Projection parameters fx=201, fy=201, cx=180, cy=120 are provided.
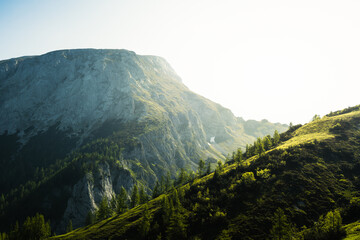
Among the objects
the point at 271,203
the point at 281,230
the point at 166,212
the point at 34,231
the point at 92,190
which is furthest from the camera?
the point at 92,190

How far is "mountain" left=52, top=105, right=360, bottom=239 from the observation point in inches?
2746

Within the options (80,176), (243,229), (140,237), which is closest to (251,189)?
(243,229)

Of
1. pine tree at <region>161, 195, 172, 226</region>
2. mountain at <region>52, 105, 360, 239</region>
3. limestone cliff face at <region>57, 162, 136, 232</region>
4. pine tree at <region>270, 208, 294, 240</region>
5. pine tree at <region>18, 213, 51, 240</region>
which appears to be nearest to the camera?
pine tree at <region>270, 208, 294, 240</region>

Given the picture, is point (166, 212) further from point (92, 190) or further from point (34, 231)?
point (92, 190)

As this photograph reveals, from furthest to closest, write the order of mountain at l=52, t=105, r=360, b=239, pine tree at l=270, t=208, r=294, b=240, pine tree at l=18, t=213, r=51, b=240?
1. pine tree at l=18, t=213, r=51, b=240
2. mountain at l=52, t=105, r=360, b=239
3. pine tree at l=270, t=208, r=294, b=240

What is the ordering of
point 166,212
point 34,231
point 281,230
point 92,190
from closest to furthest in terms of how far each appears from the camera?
point 281,230
point 166,212
point 34,231
point 92,190

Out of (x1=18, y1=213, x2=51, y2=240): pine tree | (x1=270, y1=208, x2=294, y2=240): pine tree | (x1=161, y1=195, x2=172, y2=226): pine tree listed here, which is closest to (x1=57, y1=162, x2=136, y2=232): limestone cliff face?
(x1=18, y1=213, x2=51, y2=240): pine tree

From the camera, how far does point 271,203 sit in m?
82.8

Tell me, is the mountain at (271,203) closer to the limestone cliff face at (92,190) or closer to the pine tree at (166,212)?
the pine tree at (166,212)

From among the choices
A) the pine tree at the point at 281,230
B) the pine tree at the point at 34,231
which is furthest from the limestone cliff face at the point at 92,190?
the pine tree at the point at 281,230

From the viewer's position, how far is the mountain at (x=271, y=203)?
69.8m

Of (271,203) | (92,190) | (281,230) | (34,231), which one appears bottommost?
(281,230)

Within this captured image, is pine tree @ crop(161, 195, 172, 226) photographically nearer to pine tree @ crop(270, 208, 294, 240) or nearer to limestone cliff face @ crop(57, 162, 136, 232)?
pine tree @ crop(270, 208, 294, 240)

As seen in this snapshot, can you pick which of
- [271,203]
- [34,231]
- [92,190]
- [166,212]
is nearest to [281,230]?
[271,203]
